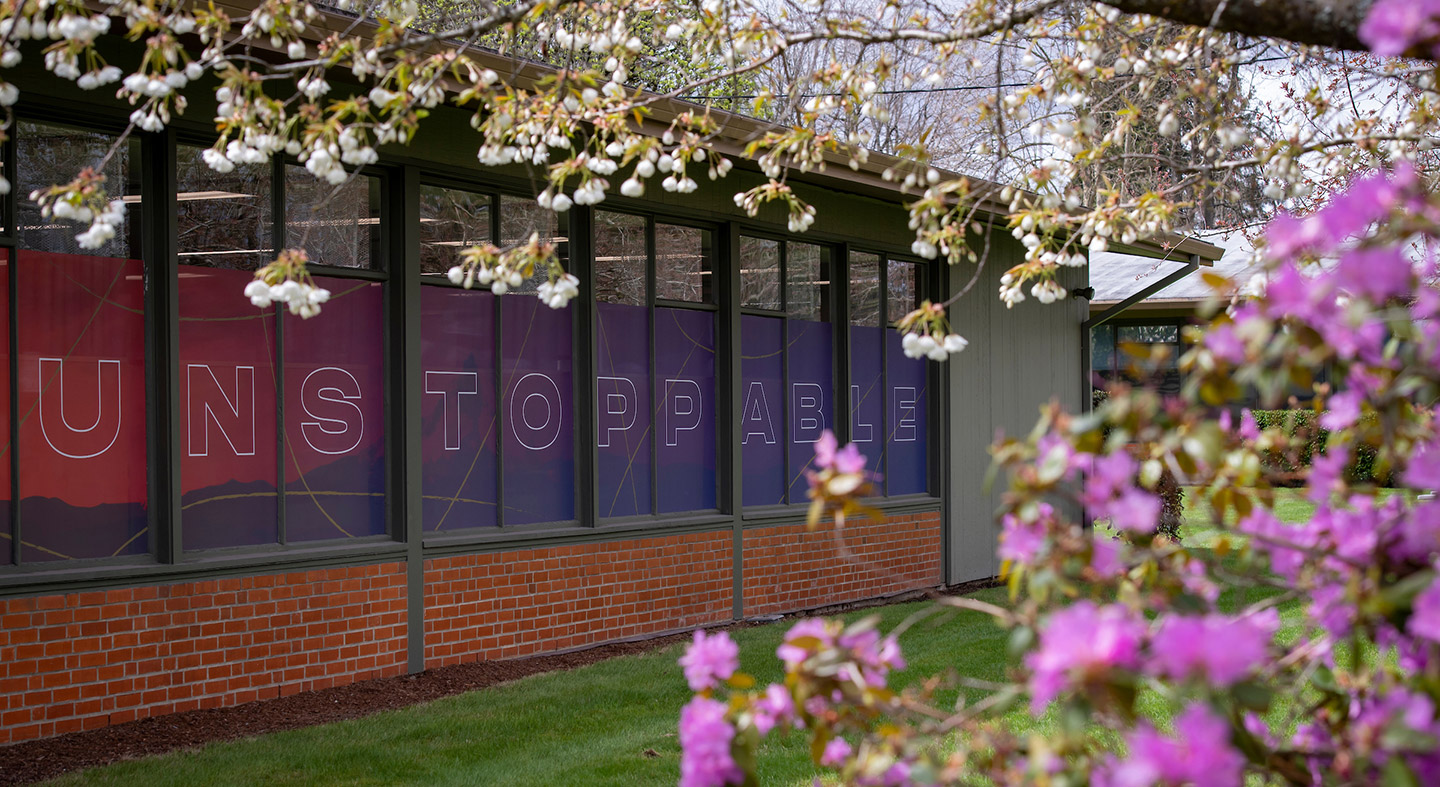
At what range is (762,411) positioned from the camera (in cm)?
862

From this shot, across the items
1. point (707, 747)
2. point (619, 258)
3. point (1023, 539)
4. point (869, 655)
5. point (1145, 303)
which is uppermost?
point (1145, 303)

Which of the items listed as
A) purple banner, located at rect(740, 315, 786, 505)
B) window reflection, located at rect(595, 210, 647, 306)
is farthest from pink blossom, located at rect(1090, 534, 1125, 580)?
purple banner, located at rect(740, 315, 786, 505)

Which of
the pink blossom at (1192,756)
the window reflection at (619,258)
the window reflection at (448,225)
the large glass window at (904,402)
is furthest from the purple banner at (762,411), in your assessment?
the pink blossom at (1192,756)

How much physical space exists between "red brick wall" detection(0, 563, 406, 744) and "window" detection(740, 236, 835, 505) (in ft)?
10.1

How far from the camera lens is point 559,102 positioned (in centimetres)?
380

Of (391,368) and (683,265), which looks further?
(683,265)

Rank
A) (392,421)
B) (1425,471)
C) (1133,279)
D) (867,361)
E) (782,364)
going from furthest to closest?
(1133,279)
(867,361)
(782,364)
(392,421)
(1425,471)

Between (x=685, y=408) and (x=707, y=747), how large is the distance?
611 centimetres

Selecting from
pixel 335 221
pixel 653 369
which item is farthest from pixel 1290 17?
pixel 653 369

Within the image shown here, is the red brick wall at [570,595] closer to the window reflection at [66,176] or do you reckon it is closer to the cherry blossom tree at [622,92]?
the window reflection at [66,176]

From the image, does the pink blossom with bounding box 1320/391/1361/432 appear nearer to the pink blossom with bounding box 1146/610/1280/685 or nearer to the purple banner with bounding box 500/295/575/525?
the pink blossom with bounding box 1146/610/1280/685

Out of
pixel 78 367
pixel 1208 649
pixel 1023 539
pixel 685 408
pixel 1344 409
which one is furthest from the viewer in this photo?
pixel 685 408

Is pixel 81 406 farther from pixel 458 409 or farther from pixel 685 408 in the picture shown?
pixel 685 408

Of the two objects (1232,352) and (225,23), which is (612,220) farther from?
(1232,352)
